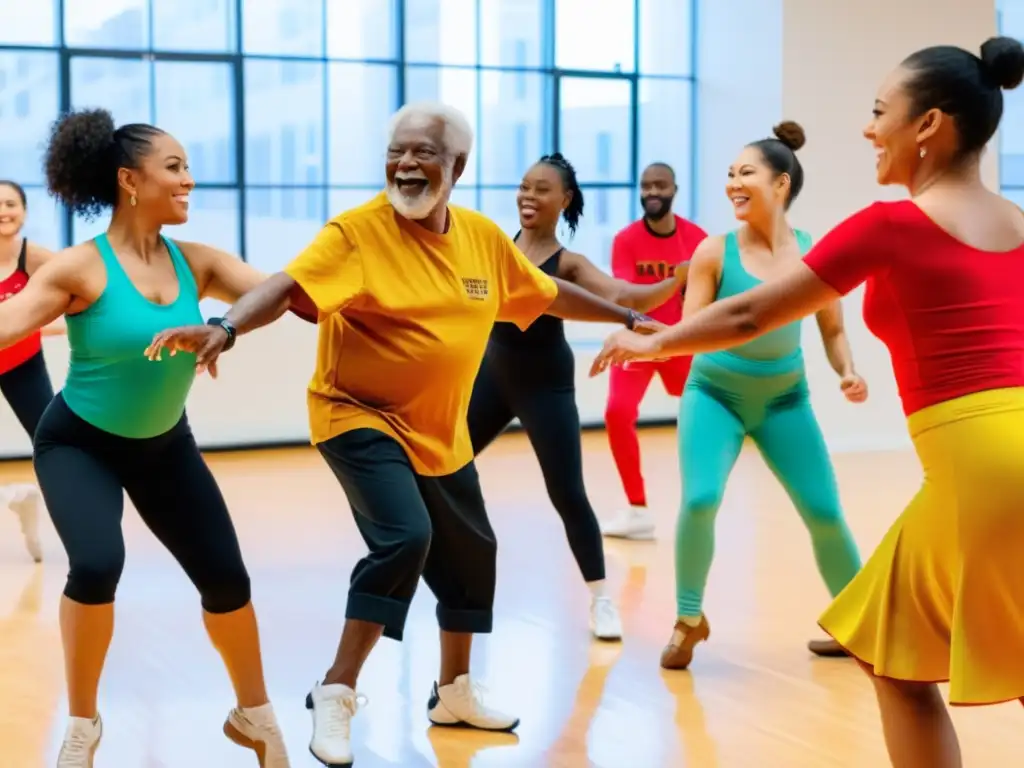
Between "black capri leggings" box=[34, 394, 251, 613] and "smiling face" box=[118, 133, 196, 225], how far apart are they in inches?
18.7

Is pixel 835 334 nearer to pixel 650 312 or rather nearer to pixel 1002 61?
pixel 1002 61

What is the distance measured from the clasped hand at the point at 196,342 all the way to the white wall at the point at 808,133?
6.38m

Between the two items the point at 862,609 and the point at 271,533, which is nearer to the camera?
the point at 862,609

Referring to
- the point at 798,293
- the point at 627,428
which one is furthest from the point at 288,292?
the point at 627,428

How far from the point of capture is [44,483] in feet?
10.8

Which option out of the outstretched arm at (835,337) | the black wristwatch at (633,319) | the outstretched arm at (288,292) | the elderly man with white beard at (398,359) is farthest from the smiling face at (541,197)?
the outstretched arm at (288,292)

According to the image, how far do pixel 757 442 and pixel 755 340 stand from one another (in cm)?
30

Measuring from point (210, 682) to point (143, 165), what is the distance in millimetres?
1671

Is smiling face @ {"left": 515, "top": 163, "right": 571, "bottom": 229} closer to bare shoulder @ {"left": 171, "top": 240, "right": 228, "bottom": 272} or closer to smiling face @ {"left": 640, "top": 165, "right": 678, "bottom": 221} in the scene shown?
bare shoulder @ {"left": 171, "top": 240, "right": 228, "bottom": 272}

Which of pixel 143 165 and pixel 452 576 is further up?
pixel 143 165

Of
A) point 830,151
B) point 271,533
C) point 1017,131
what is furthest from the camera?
point 1017,131

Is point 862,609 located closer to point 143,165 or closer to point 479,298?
point 479,298

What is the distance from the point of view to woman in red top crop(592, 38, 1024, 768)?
7.90 feet

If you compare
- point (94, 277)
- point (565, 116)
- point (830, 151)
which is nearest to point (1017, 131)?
point (830, 151)
